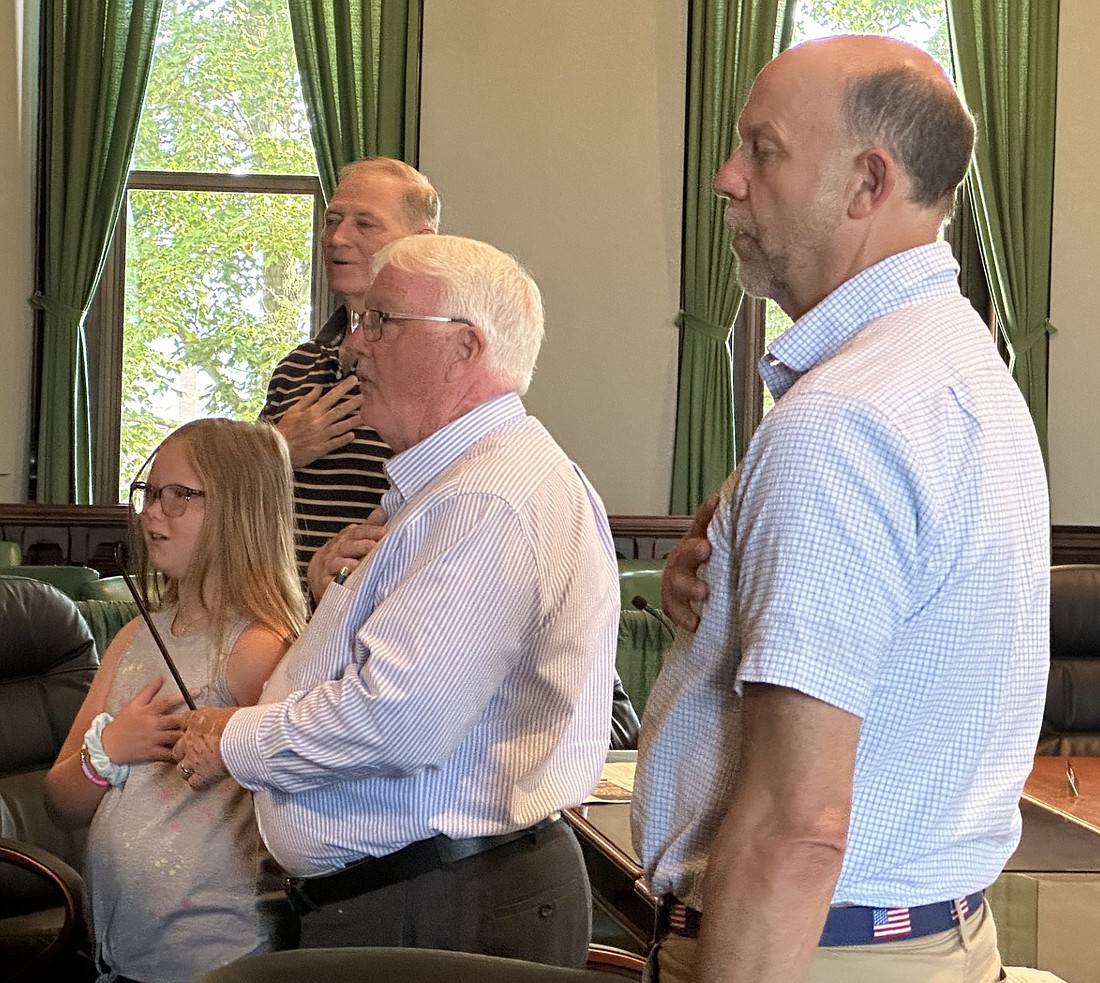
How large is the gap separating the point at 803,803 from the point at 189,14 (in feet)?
23.7

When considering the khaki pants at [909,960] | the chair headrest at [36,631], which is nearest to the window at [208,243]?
the chair headrest at [36,631]

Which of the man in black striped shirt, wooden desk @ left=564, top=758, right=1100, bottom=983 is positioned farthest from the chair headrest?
wooden desk @ left=564, top=758, right=1100, bottom=983

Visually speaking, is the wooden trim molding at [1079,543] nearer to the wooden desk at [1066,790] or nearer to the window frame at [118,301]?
the window frame at [118,301]

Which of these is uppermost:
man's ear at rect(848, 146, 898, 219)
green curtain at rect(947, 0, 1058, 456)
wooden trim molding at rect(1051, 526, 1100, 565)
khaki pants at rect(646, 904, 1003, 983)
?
green curtain at rect(947, 0, 1058, 456)

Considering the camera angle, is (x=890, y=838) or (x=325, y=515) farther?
(x=325, y=515)

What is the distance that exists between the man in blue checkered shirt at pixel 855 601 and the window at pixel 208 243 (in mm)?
6486

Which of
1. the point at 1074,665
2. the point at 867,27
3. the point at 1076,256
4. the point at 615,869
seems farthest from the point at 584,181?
the point at 615,869

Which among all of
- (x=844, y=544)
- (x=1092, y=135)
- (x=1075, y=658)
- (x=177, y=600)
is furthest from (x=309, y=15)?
(x=844, y=544)

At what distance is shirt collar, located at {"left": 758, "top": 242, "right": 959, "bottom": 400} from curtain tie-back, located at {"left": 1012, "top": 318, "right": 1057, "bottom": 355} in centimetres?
661

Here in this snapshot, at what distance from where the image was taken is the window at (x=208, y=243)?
7465 millimetres

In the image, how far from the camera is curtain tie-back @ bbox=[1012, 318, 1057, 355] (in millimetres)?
7504

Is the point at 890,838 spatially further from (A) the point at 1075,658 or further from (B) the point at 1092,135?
(B) the point at 1092,135

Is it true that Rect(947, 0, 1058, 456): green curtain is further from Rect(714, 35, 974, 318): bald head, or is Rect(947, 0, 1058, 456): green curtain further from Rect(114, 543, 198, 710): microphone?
Rect(714, 35, 974, 318): bald head

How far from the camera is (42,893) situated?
9.68ft
